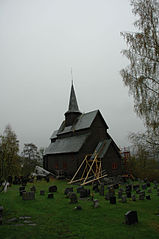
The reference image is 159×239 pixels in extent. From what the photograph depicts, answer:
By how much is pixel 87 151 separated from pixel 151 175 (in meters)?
9.75

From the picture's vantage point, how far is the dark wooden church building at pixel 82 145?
27.1 metres

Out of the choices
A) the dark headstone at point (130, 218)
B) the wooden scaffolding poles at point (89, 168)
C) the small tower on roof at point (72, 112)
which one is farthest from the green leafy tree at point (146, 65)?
the small tower on roof at point (72, 112)

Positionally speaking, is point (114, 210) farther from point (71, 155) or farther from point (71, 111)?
point (71, 111)

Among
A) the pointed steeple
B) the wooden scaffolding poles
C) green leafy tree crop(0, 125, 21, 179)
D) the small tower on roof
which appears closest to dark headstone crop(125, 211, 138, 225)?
green leafy tree crop(0, 125, 21, 179)

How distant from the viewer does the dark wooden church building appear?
27.1 meters

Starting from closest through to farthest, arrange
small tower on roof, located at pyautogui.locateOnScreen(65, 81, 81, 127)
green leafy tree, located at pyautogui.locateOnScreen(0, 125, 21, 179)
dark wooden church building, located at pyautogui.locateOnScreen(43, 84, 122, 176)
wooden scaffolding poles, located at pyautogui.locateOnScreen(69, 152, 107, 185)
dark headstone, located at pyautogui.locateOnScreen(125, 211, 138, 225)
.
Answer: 1. dark headstone, located at pyautogui.locateOnScreen(125, 211, 138, 225)
2. green leafy tree, located at pyautogui.locateOnScreen(0, 125, 21, 179)
3. wooden scaffolding poles, located at pyautogui.locateOnScreen(69, 152, 107, 185)
4. dark wooden church building, located at pyautogui.locateOnScreen(43, 84, 122, 176)
5. small tower on roof, located at pyautogui.locateOnScreen(65, 81, 81, 127)

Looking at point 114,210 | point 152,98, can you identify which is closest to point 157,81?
point 152,98

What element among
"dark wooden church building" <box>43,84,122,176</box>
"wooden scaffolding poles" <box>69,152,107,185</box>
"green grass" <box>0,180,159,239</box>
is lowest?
"green grass" <box>0,180,159,239</box>

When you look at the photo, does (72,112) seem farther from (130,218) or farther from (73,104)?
(130,218)

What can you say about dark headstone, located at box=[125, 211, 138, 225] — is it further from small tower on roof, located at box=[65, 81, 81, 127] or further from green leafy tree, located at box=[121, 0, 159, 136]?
small tower on roof, located at box=[65, 81, 81, 127]

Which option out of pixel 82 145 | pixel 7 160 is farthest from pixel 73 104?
pixel 7 160

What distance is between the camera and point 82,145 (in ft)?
90.5

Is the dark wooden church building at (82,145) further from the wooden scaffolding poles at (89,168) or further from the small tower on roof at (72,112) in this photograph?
the wooden scaffolding poles at (89,168)

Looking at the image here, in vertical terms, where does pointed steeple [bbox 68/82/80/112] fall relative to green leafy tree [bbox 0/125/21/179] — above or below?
above
